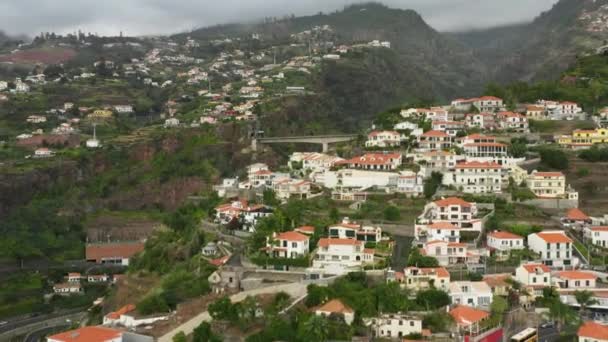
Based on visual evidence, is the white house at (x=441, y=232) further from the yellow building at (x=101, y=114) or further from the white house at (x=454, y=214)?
the yellow building at (x=101, y=114)

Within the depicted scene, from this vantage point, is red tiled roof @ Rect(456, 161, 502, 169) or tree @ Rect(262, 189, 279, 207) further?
tree @ Rect(262, 189, 279, 207)

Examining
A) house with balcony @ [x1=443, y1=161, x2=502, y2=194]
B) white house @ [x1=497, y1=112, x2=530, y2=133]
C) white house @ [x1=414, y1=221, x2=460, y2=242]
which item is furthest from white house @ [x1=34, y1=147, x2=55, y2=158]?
white house @ [x1=414, y1=221, x2=460, y2=242]

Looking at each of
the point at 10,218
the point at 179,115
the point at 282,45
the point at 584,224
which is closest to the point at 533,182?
the point at 584,224

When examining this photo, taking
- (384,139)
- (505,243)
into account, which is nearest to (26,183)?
(384,139)

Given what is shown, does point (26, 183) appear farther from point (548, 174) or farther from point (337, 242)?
point (548, 174)

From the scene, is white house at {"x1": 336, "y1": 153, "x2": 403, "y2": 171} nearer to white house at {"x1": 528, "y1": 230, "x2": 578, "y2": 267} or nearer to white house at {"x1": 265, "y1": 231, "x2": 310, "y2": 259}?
white house at {"x1": 265, "y1": 231, "x2": 310, "y2": 259}
